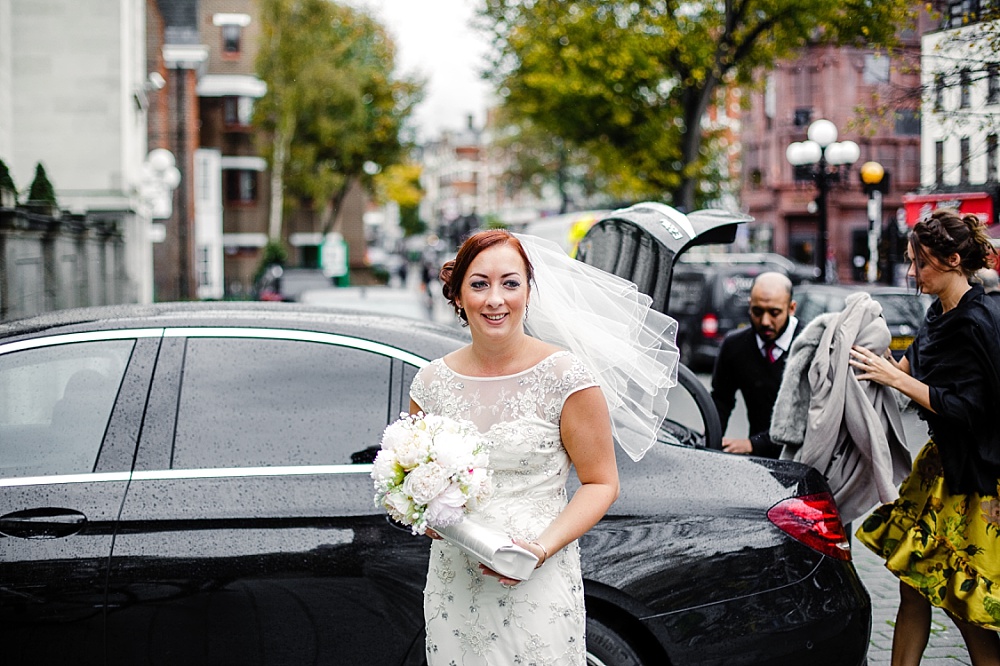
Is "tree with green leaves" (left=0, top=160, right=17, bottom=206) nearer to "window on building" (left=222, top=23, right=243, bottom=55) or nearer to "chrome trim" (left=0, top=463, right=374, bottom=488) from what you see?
"chrome trim" (left=0, top=463, right=374, bottom=488)

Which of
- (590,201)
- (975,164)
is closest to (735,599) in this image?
(975,164)

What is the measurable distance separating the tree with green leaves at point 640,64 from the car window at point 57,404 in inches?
792

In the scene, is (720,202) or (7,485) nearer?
(7,485)

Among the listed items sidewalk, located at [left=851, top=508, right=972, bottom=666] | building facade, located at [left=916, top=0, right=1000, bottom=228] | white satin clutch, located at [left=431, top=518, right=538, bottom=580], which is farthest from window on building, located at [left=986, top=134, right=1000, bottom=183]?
white satin clutch, located at [left=431, top=518, right=538, bottom=580]

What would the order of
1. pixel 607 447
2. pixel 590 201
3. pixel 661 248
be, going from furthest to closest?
pixel 590 201
pixel 661 248
pixel 607 447

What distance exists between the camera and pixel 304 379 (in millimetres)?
3688

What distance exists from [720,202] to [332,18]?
1774 centimetres

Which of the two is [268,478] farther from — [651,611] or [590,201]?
[590,201]

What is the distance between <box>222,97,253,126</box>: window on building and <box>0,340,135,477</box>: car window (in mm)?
45029

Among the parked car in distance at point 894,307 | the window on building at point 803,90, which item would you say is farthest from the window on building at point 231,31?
the parked car in distance at point 894,307

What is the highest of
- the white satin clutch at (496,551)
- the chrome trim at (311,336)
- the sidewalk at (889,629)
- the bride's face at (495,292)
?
the bride's face at (495,292)

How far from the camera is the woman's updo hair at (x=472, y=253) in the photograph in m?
2.92

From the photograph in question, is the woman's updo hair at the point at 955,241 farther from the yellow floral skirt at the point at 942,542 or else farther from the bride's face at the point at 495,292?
the bride's face at the point at 495,292

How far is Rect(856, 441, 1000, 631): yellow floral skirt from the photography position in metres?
4.04
